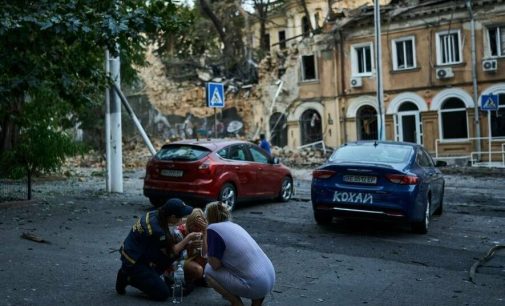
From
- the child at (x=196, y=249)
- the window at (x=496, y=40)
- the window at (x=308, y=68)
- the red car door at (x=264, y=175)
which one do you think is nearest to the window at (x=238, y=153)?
the red car door at (x=264, y=175)

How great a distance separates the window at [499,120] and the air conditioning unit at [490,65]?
4.52 feet

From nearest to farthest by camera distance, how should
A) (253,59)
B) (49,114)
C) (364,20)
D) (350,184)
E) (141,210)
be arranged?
1. (350,184)
2. (141,210)
3. (49,114)
4. (364,20)
5. (253,59)

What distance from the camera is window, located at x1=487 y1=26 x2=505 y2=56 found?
2741cm

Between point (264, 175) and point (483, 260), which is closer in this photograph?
point (483, 260)

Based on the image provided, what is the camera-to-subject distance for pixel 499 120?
89.9ft

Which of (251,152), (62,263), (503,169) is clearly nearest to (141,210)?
(251,152)

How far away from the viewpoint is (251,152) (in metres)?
13.5

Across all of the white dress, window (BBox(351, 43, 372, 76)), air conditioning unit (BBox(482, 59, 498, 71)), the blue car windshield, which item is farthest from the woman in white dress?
window (BBox(351, 43, 372, 76))

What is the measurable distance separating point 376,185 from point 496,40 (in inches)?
842

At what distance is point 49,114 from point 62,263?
991 cm

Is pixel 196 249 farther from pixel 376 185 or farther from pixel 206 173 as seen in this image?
pixel 206 173

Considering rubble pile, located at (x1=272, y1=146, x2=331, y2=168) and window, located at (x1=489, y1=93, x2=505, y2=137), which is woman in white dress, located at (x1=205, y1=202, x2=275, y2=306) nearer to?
rubble pile, located at (x1=272, y1=146, x2=331, y2=168)

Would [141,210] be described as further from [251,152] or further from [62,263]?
[62,263]

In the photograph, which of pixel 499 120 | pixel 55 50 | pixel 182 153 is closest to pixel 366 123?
pixel 499 120
